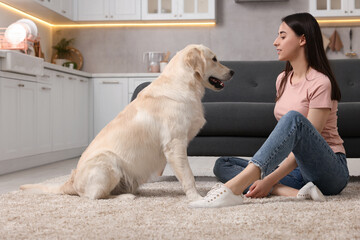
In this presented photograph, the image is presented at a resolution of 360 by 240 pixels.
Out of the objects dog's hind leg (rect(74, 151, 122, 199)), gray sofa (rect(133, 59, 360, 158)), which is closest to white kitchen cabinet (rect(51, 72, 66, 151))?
gray sofa (rect(133, 59, 360, 158))

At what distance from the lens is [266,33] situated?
5.89 m

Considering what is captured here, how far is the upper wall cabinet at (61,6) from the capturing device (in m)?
5.00

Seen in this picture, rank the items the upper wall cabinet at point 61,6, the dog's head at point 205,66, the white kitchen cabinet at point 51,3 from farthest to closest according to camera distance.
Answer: the upper wall cabinet at point 61,6
the white kitchen cabinet at point 51,3
the dog's head at point 205,66

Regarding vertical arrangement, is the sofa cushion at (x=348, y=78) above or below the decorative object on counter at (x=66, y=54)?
below

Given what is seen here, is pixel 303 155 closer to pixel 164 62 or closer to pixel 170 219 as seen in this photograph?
pixel 170 219

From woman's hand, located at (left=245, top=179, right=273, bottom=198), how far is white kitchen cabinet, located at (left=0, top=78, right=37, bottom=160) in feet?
7.39

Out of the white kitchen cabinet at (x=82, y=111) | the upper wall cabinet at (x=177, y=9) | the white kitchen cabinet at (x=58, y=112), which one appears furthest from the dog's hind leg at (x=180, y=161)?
the upper wall cabinet at (x=177, y=9)

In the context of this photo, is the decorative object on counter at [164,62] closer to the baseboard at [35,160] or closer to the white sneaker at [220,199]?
the baseboard at [35,160]

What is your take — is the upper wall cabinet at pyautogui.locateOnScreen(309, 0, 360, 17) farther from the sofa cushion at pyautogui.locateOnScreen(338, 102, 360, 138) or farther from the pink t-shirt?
the pink t-shirt

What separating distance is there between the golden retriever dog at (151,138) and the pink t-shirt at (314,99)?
423mm

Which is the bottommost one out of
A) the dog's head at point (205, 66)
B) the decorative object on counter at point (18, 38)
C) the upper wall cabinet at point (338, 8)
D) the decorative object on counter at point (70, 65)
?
the dog's head at point (205, 66)

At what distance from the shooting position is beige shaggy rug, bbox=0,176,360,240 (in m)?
1.28

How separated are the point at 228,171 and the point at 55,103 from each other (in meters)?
2.74

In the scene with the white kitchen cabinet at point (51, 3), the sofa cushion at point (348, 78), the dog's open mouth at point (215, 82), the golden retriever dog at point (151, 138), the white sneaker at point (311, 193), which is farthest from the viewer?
the white kitchen cabinet at point (51, 3)
